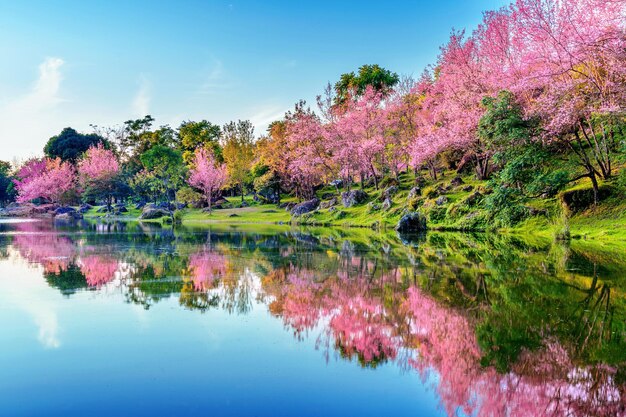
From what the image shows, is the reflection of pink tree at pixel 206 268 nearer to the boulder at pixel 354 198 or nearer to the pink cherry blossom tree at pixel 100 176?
the boulder at pixel 354 198

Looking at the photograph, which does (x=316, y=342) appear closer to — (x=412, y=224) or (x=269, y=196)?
(x=412, y=224)

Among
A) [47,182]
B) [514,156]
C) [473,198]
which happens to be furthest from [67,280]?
[47,182]

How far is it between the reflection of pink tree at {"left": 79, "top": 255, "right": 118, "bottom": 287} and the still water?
104mm

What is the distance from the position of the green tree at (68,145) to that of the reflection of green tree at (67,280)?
3686 inches

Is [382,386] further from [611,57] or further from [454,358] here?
[611,57]

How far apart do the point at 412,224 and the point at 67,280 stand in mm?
23453

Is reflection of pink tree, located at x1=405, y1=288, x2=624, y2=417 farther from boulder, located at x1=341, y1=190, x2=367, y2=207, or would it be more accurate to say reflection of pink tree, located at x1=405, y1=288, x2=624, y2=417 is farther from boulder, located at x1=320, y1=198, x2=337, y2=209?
boulder, located at x1=320, y1=198, x2=337, y2=209

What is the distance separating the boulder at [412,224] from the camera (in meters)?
31.5

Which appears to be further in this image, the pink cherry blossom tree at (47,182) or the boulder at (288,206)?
the pink cherry blossom tree at (47,182)

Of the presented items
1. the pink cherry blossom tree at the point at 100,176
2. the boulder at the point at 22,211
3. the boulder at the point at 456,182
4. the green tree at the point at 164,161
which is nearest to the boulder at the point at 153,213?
the green tree at the point at 164,161

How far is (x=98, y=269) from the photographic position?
→ 1438 cm

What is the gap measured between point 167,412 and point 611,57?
23400 mm

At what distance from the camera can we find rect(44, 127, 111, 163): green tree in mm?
98312

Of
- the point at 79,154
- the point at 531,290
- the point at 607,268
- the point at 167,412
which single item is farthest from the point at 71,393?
the point at 79,154
